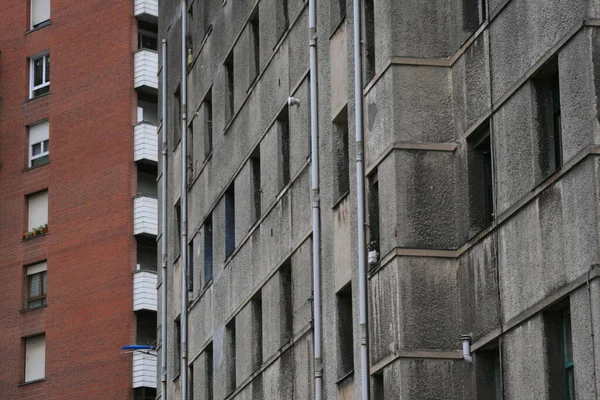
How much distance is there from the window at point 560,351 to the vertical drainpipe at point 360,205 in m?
5.11

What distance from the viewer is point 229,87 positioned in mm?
39719

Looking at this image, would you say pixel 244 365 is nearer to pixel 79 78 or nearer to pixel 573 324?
pixel 573 324

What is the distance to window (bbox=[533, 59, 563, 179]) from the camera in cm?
2147

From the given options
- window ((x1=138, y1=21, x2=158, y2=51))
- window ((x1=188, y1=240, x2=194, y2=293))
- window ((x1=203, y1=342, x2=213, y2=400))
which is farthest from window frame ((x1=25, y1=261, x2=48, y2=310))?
window ((x1=203, y1=342, x2=213, y2=400))

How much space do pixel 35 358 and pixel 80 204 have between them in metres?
6.20

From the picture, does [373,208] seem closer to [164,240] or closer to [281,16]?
[281,16]

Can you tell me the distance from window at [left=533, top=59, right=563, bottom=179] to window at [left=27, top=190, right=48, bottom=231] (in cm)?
4498

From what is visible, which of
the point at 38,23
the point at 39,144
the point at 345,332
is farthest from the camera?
the point at 38,23

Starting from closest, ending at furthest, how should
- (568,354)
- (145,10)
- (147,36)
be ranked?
(568,354), (145,10), (147,36)

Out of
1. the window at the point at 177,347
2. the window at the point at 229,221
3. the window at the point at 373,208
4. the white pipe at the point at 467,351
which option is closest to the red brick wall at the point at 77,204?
the window at the point at 177,347

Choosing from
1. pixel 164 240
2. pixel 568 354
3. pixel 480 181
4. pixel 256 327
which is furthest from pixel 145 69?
pixel 568 354

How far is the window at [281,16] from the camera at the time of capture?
3441cm

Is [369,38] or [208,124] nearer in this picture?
[369,38]

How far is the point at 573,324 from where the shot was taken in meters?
20.0
